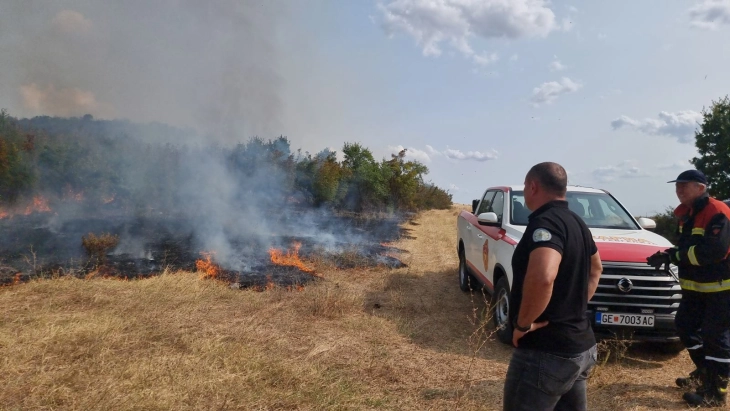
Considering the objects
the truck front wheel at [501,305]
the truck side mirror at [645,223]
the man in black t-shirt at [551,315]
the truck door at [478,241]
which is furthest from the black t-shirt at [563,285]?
the truck side mirror at [645,223]

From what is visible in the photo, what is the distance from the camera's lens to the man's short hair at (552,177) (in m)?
2.35

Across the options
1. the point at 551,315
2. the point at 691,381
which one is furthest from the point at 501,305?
the point at 551,315

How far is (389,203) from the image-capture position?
25812mm

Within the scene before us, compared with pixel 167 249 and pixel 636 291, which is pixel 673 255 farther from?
pixel 167 249

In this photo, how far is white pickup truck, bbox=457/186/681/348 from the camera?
4.55 metres

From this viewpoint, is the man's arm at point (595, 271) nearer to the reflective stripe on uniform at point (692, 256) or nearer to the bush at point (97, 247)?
the reflective stripe on uniform at point (692, 256)

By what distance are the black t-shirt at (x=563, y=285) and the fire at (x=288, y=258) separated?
726 cm

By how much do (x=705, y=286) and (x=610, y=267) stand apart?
87 cm

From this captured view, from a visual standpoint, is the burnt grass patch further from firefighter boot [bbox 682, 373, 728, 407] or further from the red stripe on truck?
firefighter boot [bbox 682, 373, 728, 407]

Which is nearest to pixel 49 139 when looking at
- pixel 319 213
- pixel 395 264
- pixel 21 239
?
pixel 21 239

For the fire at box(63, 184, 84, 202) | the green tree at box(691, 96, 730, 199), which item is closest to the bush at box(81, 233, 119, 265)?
the fire at box(63, 184, 84, 202)

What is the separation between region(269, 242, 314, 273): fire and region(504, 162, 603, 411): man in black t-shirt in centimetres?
721

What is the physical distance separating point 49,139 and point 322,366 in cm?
1960

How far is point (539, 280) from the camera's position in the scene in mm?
2096
